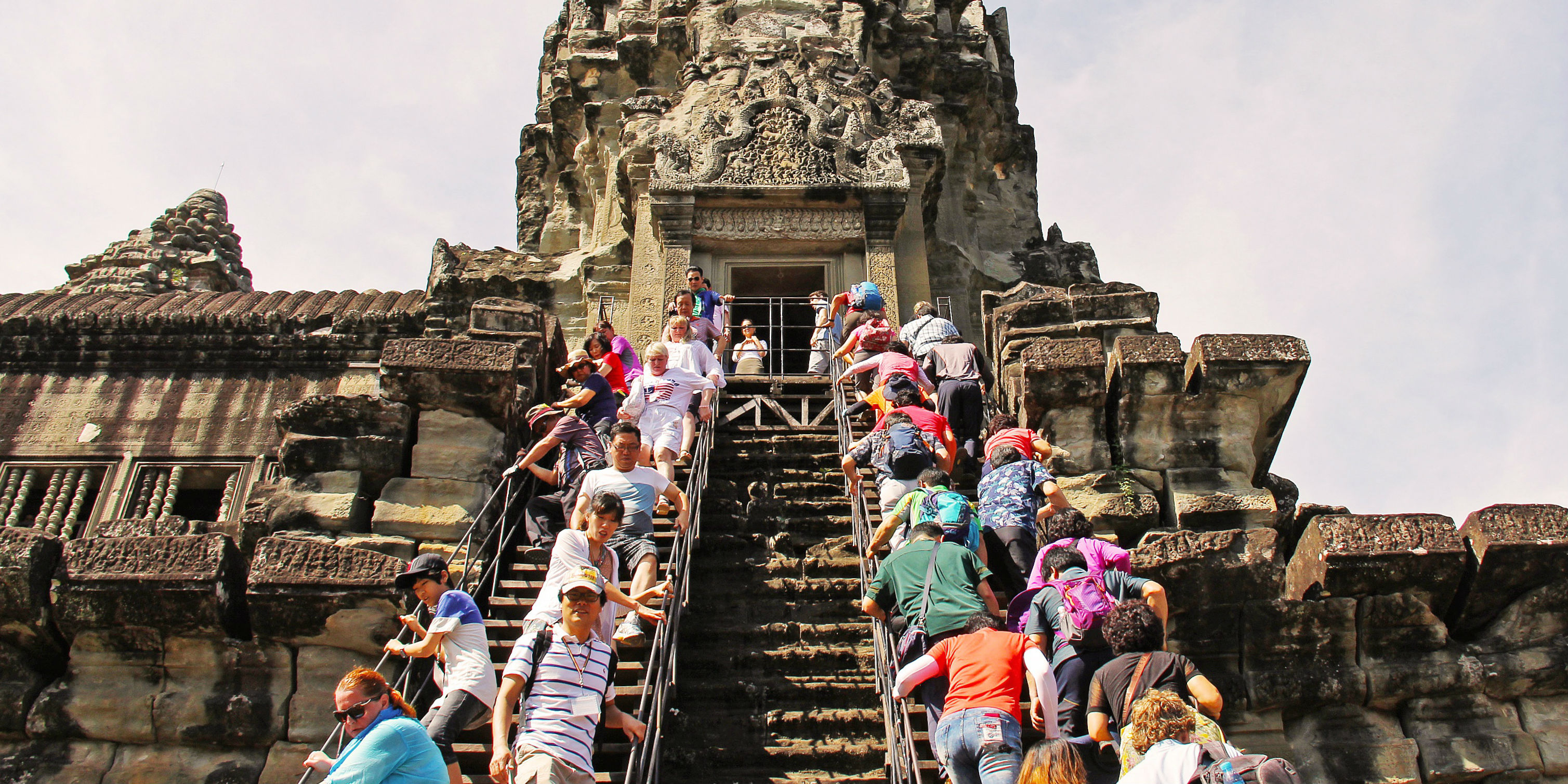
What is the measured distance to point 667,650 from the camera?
614 cm

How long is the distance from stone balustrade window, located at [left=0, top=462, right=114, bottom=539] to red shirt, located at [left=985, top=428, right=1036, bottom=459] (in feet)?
30.7

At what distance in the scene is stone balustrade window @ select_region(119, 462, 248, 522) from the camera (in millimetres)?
11898

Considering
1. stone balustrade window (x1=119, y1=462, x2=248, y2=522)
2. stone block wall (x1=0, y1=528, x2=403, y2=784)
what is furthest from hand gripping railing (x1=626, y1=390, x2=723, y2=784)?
stone balustrade window (x1=119, y1=462, x2=248, y2=522)

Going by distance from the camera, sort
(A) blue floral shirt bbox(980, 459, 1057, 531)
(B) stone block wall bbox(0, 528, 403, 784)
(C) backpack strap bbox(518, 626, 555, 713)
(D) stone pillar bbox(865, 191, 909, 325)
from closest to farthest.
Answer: (C) backpack strap bbox(518, 626, 555, 713), (A) blue floral shirt bbox(980, 459, 1057, 531), (B) stone block wall bbox(0, 528, 403, 784), (D) stone pillar bbox(865, 191, 909, 325)

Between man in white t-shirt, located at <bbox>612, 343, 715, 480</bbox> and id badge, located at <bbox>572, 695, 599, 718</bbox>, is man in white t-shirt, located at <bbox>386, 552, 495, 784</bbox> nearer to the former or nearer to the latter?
id badge, located at <bbox>572, 695, 599, 718</bbox>

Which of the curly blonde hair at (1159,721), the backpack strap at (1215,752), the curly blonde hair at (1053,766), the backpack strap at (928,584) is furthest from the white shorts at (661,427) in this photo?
the backpack strap at (1215,752)

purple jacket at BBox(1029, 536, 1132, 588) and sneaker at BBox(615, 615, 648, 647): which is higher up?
purple jacket at BBox(1029, 536, 1132, 588)

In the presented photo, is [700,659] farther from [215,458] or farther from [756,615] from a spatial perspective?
[215,458]

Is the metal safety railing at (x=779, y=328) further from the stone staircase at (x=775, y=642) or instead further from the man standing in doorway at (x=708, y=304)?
the stone staircase at (x=775, y=642)

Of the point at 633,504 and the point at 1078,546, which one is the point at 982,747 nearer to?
the point at 1078,546

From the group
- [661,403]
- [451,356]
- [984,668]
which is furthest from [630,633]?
[451,356]

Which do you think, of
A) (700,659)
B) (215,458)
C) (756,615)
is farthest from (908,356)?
(215,458)

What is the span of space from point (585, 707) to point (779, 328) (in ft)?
28.7

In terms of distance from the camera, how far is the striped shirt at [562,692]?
4.76 meters
